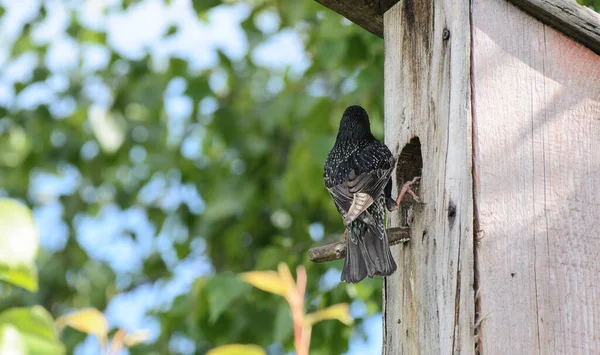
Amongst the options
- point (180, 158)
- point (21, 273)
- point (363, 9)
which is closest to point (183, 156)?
point (180, 158)

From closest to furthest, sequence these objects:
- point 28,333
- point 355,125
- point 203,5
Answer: point 28,333
point 355,125
point 203,5

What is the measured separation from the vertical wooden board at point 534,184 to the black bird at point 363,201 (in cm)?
41

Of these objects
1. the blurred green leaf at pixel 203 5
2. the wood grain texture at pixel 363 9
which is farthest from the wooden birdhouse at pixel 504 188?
the blurred green leaf at pixel 203 5

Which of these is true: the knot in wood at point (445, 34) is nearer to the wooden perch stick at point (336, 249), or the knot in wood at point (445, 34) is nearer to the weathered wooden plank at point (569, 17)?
the weathered wooden plank at point (569, 17)

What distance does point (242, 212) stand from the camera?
6.65 m

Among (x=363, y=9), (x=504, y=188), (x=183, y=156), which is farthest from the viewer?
(x=183, y=156)

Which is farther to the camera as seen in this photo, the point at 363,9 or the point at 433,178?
the point at 363,9

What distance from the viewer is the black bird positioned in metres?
2.67

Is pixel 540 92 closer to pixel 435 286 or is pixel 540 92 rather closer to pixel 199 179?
pixel 435 286

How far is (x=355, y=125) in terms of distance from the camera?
379 cm

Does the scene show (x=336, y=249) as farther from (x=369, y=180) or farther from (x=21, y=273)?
(x=21, y=273)

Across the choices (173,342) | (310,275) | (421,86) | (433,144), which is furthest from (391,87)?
(173,342)

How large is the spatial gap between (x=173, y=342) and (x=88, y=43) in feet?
9.37

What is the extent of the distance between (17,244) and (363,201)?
190 cm
